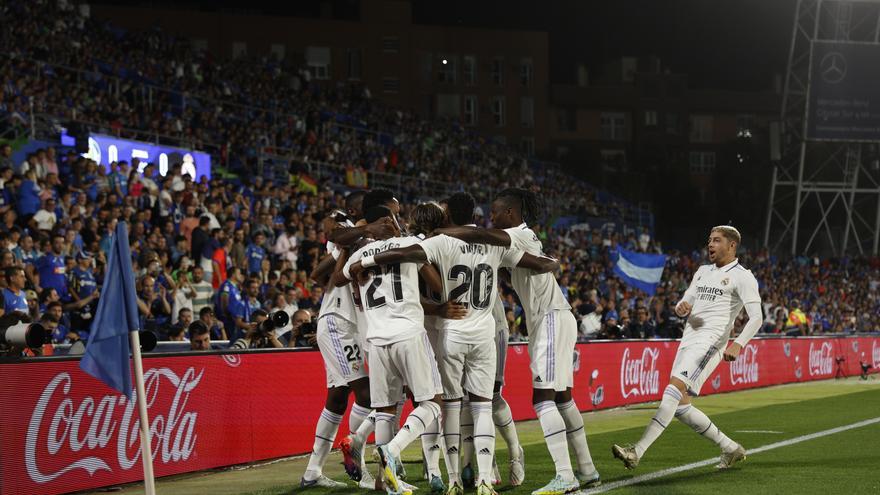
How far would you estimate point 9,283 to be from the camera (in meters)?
12.9

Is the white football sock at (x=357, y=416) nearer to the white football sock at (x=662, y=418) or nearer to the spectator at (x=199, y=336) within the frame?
the white football sock at (x=662, y=418)

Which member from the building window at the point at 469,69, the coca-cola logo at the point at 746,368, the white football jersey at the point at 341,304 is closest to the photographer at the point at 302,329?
the white football jersey at the point at 341,304

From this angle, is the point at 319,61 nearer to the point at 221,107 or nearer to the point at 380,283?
the point at 221,107

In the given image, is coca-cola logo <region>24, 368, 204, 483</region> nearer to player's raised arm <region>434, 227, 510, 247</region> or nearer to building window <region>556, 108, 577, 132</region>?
player's raised arm <region>434, 227, 510, 247</region>

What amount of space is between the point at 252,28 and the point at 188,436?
51.6 meters

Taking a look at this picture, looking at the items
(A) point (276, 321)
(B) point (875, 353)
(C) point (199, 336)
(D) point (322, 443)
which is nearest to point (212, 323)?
(C) point (199, 336)

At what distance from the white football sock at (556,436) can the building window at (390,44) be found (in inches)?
2279

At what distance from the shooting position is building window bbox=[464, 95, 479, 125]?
68875mm

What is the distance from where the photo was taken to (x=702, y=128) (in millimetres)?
81250

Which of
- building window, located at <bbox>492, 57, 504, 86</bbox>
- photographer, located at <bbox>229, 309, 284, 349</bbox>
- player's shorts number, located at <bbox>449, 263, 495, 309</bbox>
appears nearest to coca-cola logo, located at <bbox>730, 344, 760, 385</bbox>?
photographer, located at <bbox>229, 309, 284, 349</bbox>

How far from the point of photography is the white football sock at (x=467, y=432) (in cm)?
951

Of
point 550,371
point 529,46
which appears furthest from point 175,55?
point 529,46

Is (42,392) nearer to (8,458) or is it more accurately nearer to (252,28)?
(8,458)

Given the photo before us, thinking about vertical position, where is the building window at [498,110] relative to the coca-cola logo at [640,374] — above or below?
above
